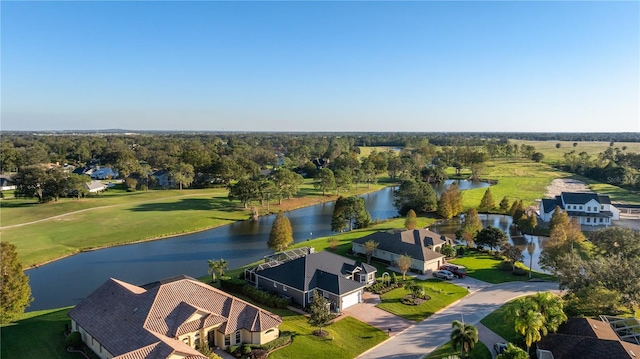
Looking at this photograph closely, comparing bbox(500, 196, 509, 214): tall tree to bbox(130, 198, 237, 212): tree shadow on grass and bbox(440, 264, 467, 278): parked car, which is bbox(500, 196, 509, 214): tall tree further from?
bbox(130, 198, 237, 212): tree shadow on grass

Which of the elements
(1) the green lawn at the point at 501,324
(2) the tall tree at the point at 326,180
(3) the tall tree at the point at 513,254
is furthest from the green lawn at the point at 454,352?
(2) the tall tree at the point at 326,180

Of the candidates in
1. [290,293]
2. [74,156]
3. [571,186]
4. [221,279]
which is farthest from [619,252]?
[74,156]

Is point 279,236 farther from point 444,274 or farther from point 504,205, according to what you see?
point 504,205

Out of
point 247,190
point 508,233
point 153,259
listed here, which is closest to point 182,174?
point 247,190

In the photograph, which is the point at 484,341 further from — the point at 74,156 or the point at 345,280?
the point at 74,156

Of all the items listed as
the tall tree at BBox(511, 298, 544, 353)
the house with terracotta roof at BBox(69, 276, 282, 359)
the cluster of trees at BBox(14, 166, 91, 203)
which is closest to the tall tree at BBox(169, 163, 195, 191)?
the cluster of trees at BBox(14, 166, 91, 203)

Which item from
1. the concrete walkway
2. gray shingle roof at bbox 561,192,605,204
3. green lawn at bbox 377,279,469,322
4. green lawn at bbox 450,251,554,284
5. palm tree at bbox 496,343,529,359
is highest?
gray shingle roof at bbox 561,192,605,204
